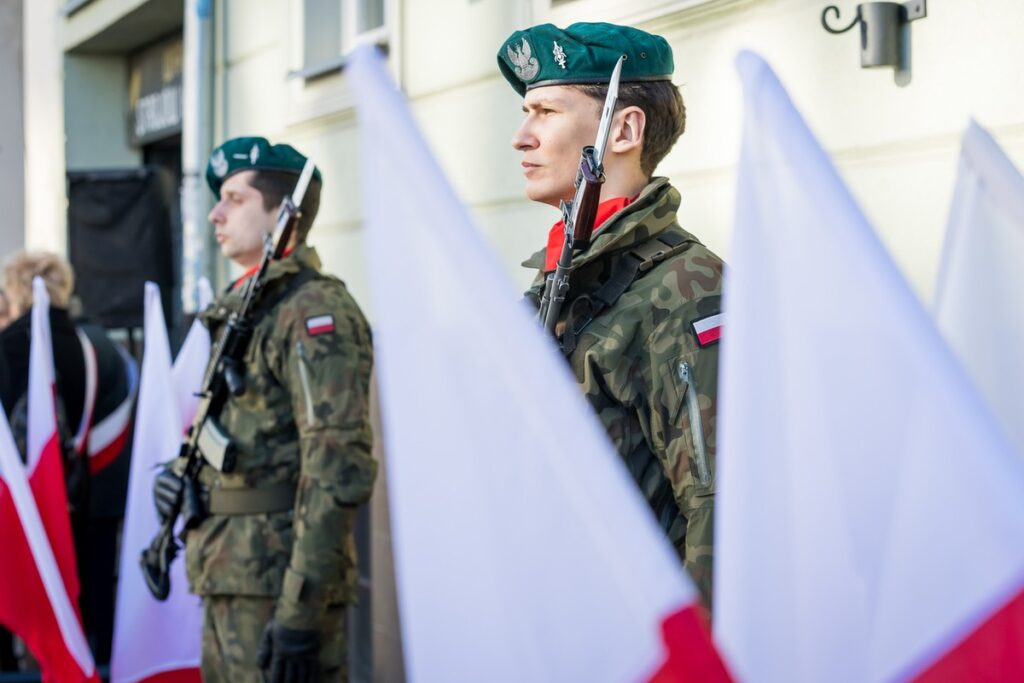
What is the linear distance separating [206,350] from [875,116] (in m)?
2.28

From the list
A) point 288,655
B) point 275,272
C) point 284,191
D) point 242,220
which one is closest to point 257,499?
point 288,655

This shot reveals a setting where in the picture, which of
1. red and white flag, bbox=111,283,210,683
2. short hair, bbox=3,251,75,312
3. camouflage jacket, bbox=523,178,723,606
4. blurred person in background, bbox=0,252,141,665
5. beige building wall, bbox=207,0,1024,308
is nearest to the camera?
camouflage jacket, bbox=523,178,723,606

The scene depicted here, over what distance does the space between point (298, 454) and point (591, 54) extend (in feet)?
5.08

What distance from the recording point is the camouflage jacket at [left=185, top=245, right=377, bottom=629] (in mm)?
3141

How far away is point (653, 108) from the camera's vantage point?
85.1 inches

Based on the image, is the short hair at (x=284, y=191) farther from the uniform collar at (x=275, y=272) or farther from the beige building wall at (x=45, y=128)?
the beige building wall at (x=45, y=128)

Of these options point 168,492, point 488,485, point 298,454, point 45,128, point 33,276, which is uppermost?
point 45,128

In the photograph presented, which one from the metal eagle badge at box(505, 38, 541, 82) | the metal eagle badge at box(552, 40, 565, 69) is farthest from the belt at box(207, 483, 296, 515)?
the metal eagle badge at box(552, 40, 565, 69)

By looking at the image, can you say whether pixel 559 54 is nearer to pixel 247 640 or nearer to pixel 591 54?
pixel 591 54

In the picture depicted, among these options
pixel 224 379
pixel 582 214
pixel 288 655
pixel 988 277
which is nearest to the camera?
pixel 988 277

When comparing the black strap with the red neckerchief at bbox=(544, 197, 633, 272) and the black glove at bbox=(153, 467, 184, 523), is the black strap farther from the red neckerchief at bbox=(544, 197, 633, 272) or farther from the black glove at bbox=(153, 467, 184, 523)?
the black glove at bbox=(153, 467, 184, 523)

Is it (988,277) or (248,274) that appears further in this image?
(248,274)

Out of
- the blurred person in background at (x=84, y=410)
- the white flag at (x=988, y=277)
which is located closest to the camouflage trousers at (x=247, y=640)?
the blurred person in background at (x=84, y=410)

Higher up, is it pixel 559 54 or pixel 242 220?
pixel 559 54
